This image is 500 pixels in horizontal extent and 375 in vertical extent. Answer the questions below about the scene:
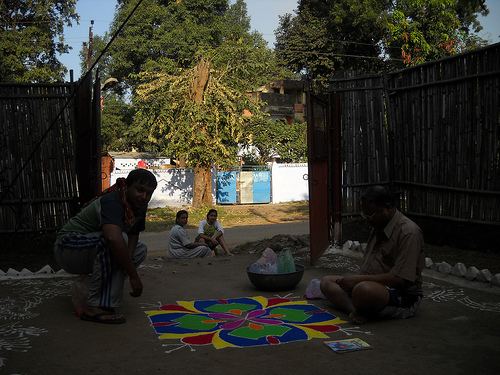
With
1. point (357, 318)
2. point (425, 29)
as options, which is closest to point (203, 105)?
point (425, 29)

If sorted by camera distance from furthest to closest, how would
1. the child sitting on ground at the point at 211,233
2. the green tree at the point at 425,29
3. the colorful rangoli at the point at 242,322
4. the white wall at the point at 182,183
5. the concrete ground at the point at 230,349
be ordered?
the white wall at the point at 182,183 → the green tree at the point at 425,29 → the child sitting on ground at the point at 211,233 → the colorful rangoli at the point at 242,322 → the concrete ground at the point at 230,349

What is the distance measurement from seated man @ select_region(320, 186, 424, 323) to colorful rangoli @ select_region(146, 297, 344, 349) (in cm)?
31

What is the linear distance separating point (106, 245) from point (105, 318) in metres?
0.54

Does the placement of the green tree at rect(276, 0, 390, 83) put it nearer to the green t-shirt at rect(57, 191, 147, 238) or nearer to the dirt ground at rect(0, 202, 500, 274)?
the dirt ground at rect(0, 202, 500, 274)

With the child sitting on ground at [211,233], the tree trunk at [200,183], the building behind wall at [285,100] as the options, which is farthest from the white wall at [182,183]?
the building behind wall at [285,100]

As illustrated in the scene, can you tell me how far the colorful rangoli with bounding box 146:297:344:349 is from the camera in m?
3.65

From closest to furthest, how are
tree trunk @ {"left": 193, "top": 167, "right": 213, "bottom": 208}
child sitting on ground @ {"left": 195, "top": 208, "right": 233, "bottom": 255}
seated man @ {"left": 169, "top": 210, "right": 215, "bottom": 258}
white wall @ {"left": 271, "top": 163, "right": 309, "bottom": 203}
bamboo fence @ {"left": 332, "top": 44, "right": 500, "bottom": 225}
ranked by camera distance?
1. bamboo fence @ {"left": 332, "top": 44, "right": 500, "bottom": 225}
2. seated man @ {"left": 169, "top": 210, "right": 215, "bottom": 258}
3. child sitting on ground @ {"left": 195, "top": 208, "right": 233, "bottom": 255}
4. tree trunk @ {"left": 193, "top": 167, "right": 213, "bottom": 208}
5. white wall @ {"left": 271, "top": 163, "right": 309, "bottom": 203}

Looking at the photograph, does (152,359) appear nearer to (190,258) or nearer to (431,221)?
(190,258)

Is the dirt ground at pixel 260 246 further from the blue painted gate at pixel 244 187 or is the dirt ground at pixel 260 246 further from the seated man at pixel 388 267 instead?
the blue painted gate at pixel 244 187

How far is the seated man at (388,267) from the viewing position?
3795mm

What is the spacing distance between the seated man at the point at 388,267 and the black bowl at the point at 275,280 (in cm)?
95

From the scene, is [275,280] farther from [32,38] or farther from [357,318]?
[32,38]

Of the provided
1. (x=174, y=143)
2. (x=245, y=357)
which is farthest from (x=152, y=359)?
(x=174, y=143)

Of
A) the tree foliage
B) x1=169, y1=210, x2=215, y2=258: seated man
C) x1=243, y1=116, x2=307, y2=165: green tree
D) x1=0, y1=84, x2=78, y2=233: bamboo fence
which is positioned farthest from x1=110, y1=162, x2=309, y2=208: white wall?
x1=0, y1=84, x2=78, y2=233: bamboo fence
